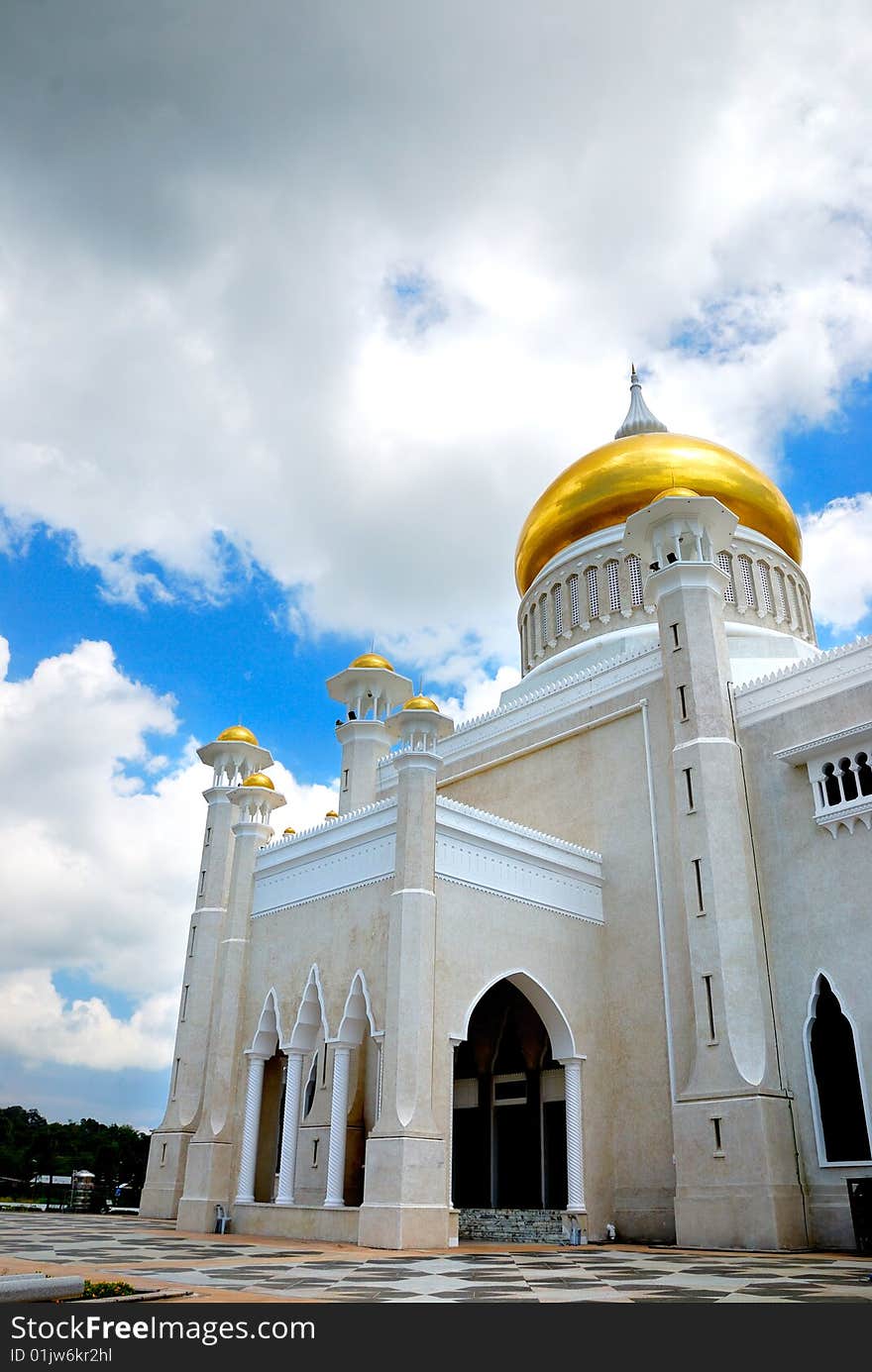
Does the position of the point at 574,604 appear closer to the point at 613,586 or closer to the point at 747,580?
the point at 613,586

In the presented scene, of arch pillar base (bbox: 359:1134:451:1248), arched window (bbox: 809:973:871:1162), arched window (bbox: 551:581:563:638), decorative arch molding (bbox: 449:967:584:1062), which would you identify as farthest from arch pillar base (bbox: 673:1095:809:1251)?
arched window (bbox: 551:581:563:638)

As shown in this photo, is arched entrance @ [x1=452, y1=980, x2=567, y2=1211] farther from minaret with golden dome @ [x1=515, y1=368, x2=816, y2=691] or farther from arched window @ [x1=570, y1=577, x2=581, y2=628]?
Result: arched window @ [x1=570, y1=577, x2=581, y2=628]

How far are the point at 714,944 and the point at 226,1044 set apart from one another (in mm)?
7874

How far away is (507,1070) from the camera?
1739 cm

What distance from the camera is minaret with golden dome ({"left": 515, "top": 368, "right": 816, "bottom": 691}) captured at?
2120cm

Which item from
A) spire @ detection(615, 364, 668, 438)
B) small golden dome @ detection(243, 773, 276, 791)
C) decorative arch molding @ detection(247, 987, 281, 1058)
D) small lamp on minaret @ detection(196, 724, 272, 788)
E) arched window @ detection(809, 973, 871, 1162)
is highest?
spire @ detection(615, 364, 668, 438)

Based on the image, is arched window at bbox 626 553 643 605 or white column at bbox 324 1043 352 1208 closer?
white column at bbox 324 1043 352 1208

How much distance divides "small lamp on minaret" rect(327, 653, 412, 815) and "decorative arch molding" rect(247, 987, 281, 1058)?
5.01m

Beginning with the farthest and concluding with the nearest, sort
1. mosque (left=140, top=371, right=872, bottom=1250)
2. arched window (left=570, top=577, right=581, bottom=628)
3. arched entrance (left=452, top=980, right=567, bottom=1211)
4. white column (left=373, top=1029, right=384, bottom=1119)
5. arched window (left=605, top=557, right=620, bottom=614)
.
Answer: arched window (left=570, top=577, right=581, bottom=628), arched window (left=605, top=557, right=620, bottom=614), arched entrance (left=452, top=980, right=567, bottom=1211), white column (left=373, top=1029, right=384, bottom=1119), mosque (left=140, top=371, right=872, bottom=1250)

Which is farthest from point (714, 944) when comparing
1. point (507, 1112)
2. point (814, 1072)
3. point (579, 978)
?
point (507, 1112)

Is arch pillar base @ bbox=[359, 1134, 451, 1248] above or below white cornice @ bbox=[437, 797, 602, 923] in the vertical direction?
below

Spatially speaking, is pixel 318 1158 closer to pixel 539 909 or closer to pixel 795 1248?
pixel 539 909

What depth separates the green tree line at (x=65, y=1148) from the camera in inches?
1516

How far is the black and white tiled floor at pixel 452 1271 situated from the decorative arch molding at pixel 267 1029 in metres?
2.91
